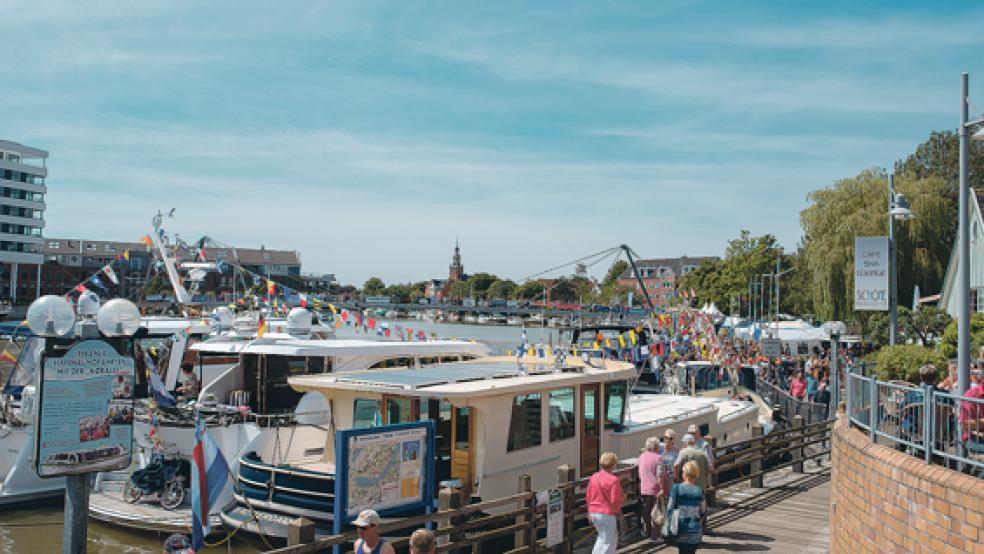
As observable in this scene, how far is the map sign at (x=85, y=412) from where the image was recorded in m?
8.67

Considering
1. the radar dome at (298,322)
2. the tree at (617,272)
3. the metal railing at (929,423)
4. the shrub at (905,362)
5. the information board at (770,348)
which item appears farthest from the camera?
the tree at (617,272)

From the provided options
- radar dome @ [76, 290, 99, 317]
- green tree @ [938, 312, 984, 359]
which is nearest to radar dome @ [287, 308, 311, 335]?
radar dome @ [76, 290, 99, 317]

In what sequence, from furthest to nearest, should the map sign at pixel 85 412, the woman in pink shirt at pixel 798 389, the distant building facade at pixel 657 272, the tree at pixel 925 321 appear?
1. the distant building facade at pixel 657 272
2. the tree at pixel 925 321
3. the woman in pink shirt at pixel 798 389
4. the map sign at pixel 85 412

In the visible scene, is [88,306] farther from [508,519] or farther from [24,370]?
[24,370]

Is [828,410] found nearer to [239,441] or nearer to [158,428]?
[239,441]

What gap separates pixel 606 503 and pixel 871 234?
40.8m

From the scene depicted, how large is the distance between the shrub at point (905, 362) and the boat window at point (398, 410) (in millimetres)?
9789

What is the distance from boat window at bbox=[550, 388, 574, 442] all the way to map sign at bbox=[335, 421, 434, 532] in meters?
3.67

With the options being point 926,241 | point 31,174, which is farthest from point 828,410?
point 31,174

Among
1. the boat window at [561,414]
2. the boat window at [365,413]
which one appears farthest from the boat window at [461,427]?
the boat window at [561,414]

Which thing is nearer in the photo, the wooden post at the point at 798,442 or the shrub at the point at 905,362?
the shrub at the point at 905,362

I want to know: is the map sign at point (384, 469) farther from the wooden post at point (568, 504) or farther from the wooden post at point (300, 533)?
the wooden post at point (568, 504)

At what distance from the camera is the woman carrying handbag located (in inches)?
390

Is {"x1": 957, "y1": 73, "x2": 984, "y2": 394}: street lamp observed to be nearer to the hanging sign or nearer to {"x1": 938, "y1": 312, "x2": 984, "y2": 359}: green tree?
the hanging sign
